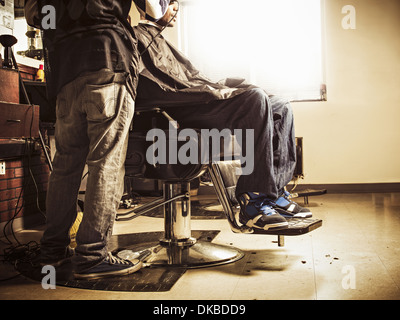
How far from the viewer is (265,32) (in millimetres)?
4871

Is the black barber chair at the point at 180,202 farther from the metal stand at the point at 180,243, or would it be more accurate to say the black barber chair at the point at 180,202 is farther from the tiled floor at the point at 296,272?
the tiled floor at the point at 296,272

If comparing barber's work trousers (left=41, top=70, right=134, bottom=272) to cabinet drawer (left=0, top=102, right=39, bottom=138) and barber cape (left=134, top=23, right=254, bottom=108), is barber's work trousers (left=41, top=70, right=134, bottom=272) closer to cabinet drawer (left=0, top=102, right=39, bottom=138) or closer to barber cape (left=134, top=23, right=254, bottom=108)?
barber cape (left=134, top=23, right=254, bottom=108)

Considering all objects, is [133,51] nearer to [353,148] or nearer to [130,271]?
[130,271]

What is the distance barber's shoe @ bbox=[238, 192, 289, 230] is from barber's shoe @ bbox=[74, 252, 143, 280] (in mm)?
498

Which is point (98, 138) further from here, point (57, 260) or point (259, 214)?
point (259, 214)

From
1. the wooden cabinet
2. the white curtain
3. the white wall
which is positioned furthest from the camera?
the white curtain

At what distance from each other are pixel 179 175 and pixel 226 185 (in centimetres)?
25

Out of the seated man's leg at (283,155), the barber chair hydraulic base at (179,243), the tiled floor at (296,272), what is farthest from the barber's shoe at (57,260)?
the seated man's leg at (283,155)

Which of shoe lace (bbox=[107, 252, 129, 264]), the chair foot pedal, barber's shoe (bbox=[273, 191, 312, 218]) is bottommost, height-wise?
shoe lace (bbox=[107, 252, 129, 264])

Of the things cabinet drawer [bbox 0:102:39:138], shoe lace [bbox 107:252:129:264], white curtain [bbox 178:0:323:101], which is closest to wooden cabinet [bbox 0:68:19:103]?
cabinet drawer [bbox 0:102:39:138]

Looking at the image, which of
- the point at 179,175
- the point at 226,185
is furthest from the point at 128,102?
the point at 226,185

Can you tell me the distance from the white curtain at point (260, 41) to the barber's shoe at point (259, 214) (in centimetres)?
318

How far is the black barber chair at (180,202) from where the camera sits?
5.85 ft

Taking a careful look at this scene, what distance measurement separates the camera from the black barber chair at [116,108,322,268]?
5.85 feet
